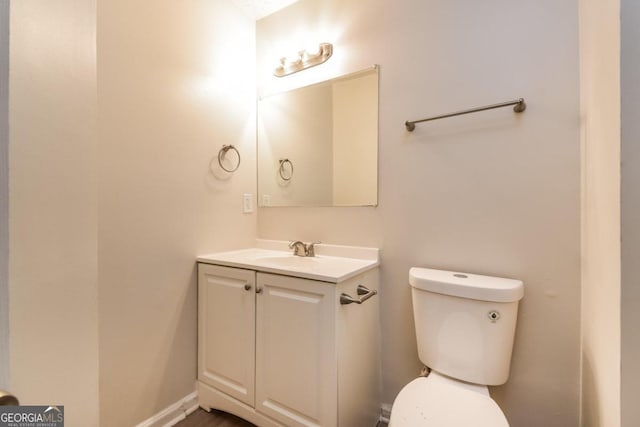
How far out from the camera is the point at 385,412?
55.9 inches

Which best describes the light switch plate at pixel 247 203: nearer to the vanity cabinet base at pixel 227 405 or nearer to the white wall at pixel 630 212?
the vanity cabinet base at pixel 227 405

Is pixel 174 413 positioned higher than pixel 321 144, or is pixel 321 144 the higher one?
pixel 321 144

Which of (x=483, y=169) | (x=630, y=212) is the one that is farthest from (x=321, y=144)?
(x=630, y=212)

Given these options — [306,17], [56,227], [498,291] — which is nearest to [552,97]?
Result: [498,291]

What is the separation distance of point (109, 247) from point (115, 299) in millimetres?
232

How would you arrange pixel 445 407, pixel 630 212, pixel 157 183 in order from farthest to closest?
pixel 157 183, pixel 445 407, pixel 630 212

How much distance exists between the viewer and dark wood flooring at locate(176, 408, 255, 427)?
1392 mm

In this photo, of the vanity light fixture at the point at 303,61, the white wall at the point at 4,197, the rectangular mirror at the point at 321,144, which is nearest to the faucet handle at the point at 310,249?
the rectangular mirror at the point at 321,144

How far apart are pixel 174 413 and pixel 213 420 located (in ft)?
0.66

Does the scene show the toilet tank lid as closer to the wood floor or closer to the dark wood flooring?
the wood floor

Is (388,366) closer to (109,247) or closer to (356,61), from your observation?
(109,247)

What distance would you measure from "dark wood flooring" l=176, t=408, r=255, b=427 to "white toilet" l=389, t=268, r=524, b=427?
3.04 feet

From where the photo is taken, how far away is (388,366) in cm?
143

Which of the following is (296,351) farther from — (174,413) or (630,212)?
(630,212)
